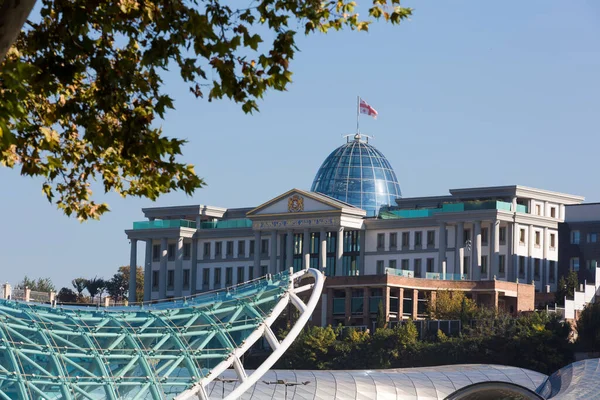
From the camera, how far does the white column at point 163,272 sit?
177875 mm

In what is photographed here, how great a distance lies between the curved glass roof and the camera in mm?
65312

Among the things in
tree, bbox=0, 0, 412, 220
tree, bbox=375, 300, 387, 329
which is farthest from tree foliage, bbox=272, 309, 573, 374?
tree, bbox=0, 0, 412, 220

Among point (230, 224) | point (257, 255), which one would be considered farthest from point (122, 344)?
point (230, 224)

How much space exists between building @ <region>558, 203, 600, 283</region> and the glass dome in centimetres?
2425

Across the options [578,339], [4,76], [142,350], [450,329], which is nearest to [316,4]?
[4,76]

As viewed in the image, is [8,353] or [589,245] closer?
[8,353]

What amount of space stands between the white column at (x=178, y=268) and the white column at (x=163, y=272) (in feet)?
5.05

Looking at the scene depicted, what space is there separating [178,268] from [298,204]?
21.7 metres

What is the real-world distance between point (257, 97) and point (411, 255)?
137 m

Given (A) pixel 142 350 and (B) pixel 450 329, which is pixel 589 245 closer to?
(B) pixel 450 329

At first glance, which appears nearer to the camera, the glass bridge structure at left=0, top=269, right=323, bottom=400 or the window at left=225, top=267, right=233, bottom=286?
the glass bridge structure at left=0, top=269, right=323, bottom=400

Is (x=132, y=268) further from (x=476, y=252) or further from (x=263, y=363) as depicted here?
(x=263, y=363)

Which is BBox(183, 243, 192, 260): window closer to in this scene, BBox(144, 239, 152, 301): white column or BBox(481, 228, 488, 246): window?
BBox(144, 239, 152, 301): white column

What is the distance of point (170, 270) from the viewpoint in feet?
590
